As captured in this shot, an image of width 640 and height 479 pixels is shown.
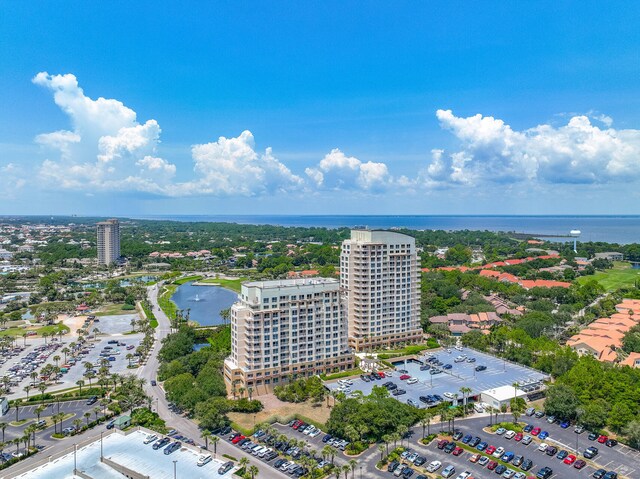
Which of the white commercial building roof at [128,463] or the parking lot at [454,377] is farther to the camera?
the parking lot at [454,377]

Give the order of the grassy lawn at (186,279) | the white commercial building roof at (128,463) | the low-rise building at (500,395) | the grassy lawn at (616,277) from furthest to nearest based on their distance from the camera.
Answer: the grassy lawn at (186,279)
the grassy lawn at (616,277)
the low-rise building at (500,395)
the white commercial building roof at (128,463)

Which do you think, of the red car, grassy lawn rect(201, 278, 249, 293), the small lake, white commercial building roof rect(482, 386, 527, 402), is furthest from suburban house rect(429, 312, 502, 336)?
grassy lawn rect(201, 278, 249, 293)

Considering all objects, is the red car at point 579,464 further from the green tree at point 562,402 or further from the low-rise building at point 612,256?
the low-rise building at point 612,256

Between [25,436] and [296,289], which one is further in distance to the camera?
[296,289]

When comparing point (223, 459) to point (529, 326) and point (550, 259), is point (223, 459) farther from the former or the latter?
point (550, 259)

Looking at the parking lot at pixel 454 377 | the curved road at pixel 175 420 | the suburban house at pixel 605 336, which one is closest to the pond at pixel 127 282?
the curved road at pixel 175 420

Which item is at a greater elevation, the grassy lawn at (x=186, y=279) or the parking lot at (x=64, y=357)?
the grassy lawn at (x=186, y=279)

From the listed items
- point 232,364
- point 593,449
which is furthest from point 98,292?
point 593,449
